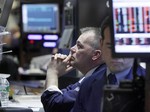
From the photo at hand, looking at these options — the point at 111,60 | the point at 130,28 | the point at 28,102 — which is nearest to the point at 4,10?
the point at 111,60

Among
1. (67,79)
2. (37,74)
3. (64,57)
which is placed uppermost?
(64,57)

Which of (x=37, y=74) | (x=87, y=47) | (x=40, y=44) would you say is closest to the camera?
(x=87, y=47)

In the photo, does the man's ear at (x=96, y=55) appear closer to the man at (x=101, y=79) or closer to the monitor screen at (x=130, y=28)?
the man at (x=101, y=79)

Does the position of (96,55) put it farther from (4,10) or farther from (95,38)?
(4,10)

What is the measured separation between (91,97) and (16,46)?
24.0ft

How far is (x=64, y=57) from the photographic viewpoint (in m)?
3.55

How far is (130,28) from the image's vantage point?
215cm

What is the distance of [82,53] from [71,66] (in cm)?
13

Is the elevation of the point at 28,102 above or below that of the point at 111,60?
below

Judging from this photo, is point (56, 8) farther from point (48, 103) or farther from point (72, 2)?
point (48, 103)

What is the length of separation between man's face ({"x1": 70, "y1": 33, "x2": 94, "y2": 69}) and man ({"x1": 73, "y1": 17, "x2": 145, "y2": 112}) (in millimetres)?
642

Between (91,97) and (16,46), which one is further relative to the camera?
(16,46)

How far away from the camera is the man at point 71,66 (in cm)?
328

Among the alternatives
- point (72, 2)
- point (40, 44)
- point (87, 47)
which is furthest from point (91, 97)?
point (40, 44)
